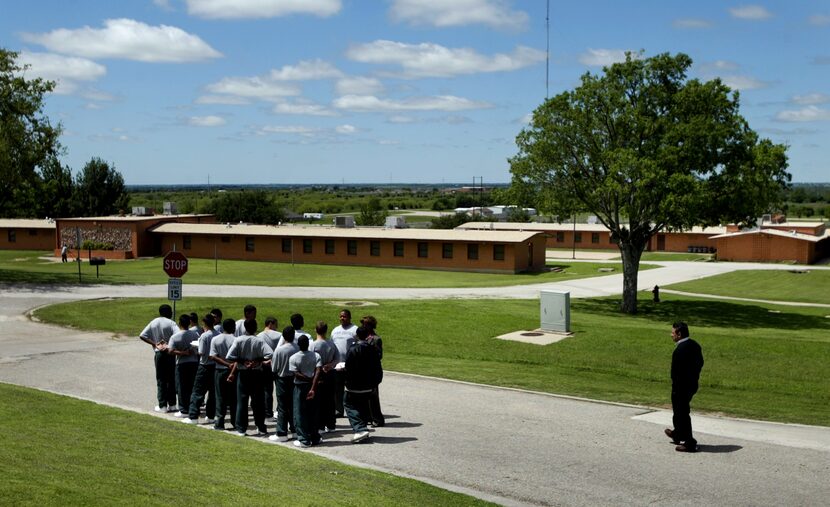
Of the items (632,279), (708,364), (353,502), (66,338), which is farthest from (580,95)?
(353,502)

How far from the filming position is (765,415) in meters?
15.3

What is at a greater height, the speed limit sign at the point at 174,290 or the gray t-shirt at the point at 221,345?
the speed limit sign at the point at 174,290

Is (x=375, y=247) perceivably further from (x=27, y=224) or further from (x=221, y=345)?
(x=221, y=345)

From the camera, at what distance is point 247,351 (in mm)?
13914

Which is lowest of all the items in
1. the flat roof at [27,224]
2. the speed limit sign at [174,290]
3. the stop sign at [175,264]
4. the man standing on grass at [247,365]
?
the man standing on grass at [247,365]

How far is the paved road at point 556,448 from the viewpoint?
11008mm

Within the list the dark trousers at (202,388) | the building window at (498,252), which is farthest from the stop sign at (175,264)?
the building window at (498,252)

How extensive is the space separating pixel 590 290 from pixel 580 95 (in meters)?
12.9

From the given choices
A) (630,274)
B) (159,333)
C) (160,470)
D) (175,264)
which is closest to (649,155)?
(630,274)

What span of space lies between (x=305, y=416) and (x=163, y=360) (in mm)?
3647

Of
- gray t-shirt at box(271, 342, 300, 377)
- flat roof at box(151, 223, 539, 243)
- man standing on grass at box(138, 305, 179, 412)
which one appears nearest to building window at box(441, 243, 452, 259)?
flat roof at box(151, 223, 539, 243)

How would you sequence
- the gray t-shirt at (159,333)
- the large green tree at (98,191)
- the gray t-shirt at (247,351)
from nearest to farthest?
the gray t-shirt at (247,351), the gray t-shirt at (159,333), the large green tree at (98,191)

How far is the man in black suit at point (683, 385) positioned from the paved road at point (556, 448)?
262 millimetres

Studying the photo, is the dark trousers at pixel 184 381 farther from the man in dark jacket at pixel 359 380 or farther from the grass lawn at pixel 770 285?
the grass lawn at pixel 770 285
